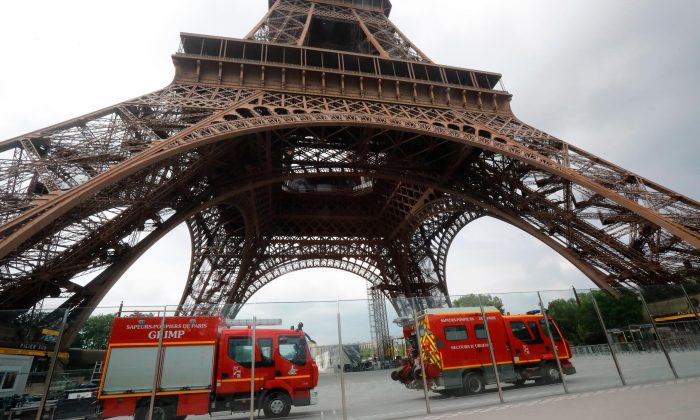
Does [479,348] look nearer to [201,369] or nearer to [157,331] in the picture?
[201,369]

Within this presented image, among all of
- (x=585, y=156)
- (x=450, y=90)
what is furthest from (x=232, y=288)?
(x=585, y=156)

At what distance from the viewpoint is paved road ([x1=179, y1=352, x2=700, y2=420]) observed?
680 centimetres

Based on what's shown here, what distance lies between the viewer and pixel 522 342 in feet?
30.0

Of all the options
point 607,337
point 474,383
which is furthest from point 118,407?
point 607,337

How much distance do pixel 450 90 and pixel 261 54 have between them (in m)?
9.86

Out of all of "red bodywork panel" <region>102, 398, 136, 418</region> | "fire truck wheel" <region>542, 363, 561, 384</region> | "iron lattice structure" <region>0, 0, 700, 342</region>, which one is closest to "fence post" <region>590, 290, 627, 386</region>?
"fire truck wheel" <region>542, 363, 561, 384</region>

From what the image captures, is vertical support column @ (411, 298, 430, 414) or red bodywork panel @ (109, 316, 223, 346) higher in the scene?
red bodywork panel @ (109, 316, 223, 346)

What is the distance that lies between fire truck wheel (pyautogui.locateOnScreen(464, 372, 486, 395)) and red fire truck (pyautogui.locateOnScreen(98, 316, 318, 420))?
3.65 metres

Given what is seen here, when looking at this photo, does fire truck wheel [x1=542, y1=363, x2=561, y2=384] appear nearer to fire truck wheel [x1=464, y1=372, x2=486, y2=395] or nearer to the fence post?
the fence post

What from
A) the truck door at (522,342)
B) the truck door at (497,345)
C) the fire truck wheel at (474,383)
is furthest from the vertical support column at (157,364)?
the truck door at (522,342)

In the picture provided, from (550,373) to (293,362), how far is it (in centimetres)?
656

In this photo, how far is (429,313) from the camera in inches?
338

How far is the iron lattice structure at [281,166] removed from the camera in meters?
10.4

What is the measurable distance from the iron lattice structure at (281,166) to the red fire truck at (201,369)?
123cm
